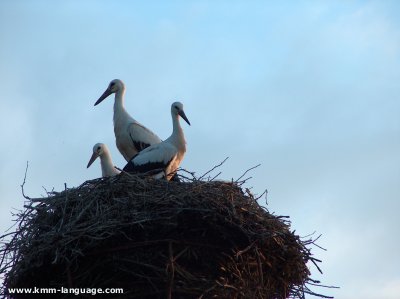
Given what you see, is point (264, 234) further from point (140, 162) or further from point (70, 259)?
point (140, 162)

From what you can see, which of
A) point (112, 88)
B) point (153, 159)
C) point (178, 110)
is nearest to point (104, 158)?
point (153, 159)

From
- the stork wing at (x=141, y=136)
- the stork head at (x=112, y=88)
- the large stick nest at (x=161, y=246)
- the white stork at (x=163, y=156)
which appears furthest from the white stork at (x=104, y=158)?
the large stick nest at (x=161, y=246)

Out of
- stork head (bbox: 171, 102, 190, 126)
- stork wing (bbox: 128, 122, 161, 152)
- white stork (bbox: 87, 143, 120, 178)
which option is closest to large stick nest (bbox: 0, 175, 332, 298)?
white stork (bbox: 87, 143, 120, 178)

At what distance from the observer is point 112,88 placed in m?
11.3

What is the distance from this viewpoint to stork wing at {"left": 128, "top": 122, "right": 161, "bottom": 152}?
415 inches

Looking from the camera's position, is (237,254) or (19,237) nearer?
(237,254)

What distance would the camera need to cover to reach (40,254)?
654 centimetres

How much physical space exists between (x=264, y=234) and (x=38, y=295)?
1.75 meters

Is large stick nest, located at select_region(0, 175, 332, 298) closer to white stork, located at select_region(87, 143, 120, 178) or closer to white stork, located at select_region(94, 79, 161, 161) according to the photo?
white stork, located at select_region(87, 143, 120, 178)

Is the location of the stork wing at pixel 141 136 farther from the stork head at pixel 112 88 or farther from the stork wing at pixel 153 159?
the stork wing at pixel 153 159

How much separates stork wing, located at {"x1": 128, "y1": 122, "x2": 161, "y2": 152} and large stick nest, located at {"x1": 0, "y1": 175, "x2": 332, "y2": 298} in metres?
3.25

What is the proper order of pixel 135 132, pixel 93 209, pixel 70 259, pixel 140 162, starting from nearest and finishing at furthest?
pixel 70 259, pixel 93 209, pixel 140 162, pixel 135 132

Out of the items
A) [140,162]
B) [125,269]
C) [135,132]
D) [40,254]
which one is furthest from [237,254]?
[135,132]

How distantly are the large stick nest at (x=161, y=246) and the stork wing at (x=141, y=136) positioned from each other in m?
3.25
